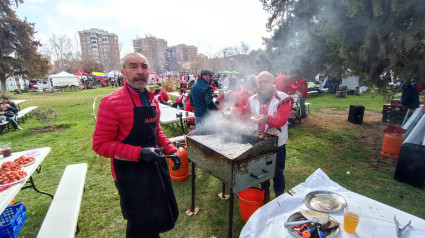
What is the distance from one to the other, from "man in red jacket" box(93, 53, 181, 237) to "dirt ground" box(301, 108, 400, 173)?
4913 millimetres

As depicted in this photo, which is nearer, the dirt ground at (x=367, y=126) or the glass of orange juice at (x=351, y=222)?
the glass of orange juice at (x=351, y=222)

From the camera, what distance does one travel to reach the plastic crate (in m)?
2.50

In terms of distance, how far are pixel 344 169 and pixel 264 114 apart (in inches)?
115

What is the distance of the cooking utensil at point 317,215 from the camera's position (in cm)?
173

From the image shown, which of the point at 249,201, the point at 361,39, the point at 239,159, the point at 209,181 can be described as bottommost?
the point at 209,181

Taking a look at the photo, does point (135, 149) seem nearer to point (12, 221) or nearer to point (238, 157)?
point (238, 157)

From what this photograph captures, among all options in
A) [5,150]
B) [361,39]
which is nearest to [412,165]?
[361,39]

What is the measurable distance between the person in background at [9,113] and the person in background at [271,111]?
10.4 m

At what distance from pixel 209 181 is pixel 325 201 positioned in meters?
2.53

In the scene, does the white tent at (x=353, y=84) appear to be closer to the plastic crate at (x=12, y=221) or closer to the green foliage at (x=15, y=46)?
the plastic crate at (x=12, y=221)

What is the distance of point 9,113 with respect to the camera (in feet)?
27.2

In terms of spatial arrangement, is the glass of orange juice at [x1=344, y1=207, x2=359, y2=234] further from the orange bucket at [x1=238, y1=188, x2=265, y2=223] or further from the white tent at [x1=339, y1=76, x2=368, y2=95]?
the white tent at [x1=339, y1=76, x2=368, y2=95]

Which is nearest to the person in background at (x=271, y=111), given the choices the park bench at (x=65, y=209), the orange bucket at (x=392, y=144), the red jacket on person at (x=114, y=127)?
the red jacket on person at (x=114, y=127)

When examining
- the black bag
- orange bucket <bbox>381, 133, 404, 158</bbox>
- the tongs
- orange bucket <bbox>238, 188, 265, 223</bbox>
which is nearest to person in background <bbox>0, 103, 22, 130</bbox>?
orange bucket <bbox>238, 188, 265, 223</bbox>
